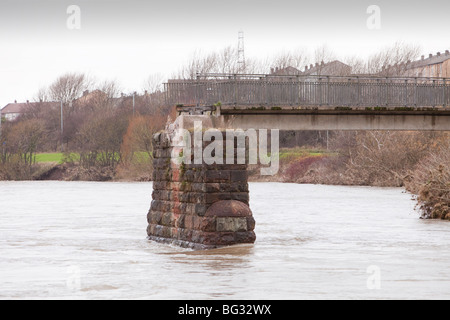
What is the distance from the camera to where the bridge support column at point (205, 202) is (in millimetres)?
20969

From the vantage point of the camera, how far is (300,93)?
40375mm

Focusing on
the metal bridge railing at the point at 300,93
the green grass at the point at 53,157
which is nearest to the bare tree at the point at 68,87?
the green grass at the point at 53,157

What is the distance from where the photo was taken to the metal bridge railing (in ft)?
124

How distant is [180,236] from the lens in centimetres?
2236

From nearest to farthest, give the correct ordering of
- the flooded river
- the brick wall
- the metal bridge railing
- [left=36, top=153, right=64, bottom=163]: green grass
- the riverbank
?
the flooded river < the brick wall < the metal bridge railing < the riverbank < [left=36, top=153, right=64, bottom=163]: green grass

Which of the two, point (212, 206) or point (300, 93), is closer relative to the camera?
point (212, 206)

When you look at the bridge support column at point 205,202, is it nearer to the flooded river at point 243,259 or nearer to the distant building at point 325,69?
the flooded river at point 243,259

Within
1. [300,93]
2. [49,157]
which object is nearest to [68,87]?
[49,157]

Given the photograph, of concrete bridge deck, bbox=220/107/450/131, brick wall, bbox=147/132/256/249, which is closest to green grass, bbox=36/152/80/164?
concrete bridge deck, bbox=220/107/450/131

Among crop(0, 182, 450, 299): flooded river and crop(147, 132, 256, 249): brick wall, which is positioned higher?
crop(147, 132, 256, 249): brick wall

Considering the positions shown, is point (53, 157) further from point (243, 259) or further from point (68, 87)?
point (243, 259)

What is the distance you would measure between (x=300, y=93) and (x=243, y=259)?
20902mm

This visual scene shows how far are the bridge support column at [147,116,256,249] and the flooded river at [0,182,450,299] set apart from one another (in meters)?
0.38

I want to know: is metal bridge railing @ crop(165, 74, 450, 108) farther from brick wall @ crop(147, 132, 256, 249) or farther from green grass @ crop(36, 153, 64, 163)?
green grass @ crop(36, 153, 64, 163)
